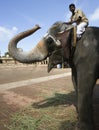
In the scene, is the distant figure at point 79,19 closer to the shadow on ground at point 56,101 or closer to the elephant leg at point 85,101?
the elephant leg at point 85,101

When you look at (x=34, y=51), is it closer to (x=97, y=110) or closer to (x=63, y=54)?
(x=63, y=54)

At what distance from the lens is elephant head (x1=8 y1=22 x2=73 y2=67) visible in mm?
5500

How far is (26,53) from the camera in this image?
219 inches

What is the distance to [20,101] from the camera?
7.98m

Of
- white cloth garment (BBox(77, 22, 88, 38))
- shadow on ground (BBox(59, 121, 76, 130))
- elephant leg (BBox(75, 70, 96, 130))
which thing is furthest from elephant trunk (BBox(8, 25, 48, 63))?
shadow on ground (BBox(59, 121, 76, 130))

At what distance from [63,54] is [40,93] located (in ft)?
12.5

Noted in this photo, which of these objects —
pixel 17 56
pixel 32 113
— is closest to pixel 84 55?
pixel 17 56

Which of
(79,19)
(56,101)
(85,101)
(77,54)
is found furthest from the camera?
(56,101)

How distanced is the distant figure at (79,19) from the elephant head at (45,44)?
0.21 metres

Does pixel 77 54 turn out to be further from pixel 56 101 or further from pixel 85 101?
pixel 56 101

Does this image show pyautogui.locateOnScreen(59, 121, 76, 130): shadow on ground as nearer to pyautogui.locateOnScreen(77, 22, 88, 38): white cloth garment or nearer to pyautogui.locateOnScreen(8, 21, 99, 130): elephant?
pyautogui.locateOnScreen(8, 21, 99, 130): elephant

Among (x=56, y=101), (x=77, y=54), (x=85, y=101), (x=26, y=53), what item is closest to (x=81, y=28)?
(x=77, y=54)

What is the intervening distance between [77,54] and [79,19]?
1.14 m

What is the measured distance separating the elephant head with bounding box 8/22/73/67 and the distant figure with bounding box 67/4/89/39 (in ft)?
0.69
